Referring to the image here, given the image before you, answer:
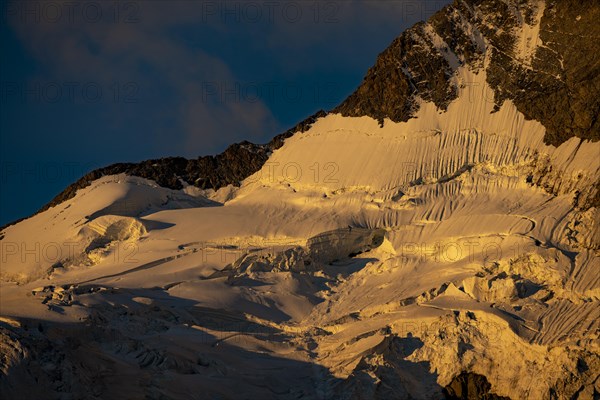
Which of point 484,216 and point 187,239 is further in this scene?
point 187,239

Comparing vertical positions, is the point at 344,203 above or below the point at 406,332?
above

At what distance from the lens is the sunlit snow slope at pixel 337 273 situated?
61.3 meters

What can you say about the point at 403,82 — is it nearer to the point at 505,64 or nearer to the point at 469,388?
the point at 505,64

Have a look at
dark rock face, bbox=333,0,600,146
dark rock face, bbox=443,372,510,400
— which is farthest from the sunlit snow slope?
dark rock face, bbox=333,0,600,146

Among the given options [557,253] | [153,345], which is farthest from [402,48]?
[153,345]

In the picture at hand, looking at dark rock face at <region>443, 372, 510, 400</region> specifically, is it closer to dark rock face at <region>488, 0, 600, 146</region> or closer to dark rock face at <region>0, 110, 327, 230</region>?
dark rock face at <region>488, 0, 600, 146</region>

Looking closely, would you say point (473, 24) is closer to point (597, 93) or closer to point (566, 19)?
point (566, 19)

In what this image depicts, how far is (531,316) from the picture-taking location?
64.0 m

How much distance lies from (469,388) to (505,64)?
86.8 ft

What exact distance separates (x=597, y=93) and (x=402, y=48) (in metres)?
14.3

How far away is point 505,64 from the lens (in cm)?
8269

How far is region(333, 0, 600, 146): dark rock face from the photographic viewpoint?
255 feet

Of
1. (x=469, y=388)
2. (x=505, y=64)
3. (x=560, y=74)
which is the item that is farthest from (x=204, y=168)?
(x=469, y=388)

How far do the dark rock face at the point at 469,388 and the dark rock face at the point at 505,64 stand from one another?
18942 mm
